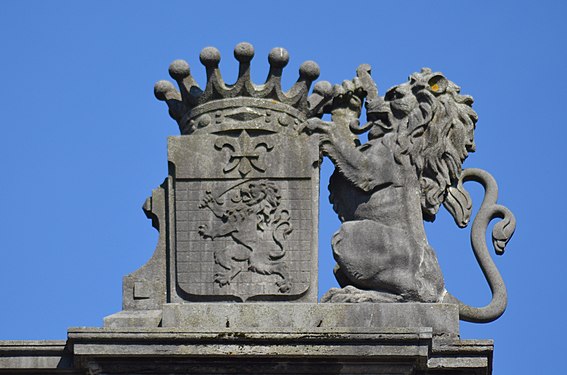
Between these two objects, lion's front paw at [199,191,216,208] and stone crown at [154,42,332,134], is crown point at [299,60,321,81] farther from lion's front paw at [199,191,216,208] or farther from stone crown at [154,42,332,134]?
lion's front paw at [199,191,216,208]

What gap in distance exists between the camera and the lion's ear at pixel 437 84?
24.7 m

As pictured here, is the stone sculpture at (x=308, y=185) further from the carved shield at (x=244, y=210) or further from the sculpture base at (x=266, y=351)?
the sculpture base at (x=266, y=351)

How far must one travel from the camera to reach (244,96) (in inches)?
958

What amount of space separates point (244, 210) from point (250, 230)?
205 mm

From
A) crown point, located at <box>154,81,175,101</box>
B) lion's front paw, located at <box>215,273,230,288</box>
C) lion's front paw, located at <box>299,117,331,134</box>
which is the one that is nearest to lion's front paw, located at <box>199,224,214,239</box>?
lion's front paw, located at <box>215,273,230,288</box>

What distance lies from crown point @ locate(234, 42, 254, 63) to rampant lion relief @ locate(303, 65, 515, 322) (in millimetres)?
901

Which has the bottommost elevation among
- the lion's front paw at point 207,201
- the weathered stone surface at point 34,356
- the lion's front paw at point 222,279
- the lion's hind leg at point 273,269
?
the weathered stone surface at point 34,356

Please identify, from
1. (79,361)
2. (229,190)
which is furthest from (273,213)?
(79,361)

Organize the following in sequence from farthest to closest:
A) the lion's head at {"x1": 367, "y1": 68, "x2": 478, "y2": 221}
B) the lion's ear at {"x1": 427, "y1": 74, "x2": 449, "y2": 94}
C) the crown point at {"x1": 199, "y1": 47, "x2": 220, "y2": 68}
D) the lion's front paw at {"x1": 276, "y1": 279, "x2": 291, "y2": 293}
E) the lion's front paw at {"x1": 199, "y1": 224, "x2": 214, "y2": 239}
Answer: the lion's ear at {"x1": 427, "y1": 74, "x2": 449, "y2": 94}
the lion's head at {"x1": 367, "y1": 68, "x2": 478, "y2": 221}
the crown point at {"x1": 199, "y1": 47, "x2": 220, "y2": 68}
the lion's front paw at {"x1": 199, "y1": 224, "x2": 214, "y2": 239}
the lion's front paw at {"x1": 276, "y1": 279, "x2": 291, "y2": 293}

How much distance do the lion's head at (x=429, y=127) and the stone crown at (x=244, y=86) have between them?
682mm

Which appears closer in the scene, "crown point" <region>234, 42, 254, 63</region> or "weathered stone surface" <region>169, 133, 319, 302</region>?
"weathered stone surface" <region>169, 133, 319, 302</region>

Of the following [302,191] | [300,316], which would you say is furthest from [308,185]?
[300,316]

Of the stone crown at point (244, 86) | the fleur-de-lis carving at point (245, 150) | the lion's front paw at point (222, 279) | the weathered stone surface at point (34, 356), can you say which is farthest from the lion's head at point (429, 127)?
the weathered stone surface at point (34, 356)

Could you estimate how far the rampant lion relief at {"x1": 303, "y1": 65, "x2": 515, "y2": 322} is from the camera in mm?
23766
